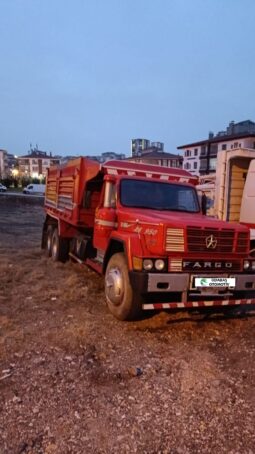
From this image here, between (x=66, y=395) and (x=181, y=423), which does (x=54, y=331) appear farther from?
(x=181, y=423)

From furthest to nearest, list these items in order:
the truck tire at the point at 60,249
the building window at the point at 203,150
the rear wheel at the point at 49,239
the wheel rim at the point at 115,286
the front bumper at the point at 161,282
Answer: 1. the building window at the point at 203,150
2. the rear wheel at the point at 49,239
3. the truck tire at the point at 60,249
4. the wheel rim at the point at 115,286
5. the front bumper at the point at 161,282

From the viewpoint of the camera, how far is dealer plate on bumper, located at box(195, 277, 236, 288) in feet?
16.1

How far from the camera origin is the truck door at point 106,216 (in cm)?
614

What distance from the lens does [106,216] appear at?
247 inches

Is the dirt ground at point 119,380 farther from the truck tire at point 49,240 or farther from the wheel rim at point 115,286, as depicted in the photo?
the truck tire at point 49,240

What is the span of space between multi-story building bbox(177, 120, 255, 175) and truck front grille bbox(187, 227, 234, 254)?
52.7 m

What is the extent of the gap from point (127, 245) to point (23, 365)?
1996 millimetres

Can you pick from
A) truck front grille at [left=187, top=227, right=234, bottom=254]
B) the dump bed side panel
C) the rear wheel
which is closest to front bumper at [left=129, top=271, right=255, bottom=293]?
truck front grille at [left=187, top=227, right=234, bottom=254]

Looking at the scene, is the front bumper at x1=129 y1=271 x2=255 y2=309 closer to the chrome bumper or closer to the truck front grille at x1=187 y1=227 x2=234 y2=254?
the chrome bumper

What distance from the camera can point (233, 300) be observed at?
5230 mm

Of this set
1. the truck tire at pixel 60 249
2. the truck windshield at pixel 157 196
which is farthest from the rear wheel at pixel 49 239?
the truck windshield at pixel 157 196

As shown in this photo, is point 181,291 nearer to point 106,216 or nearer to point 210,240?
point 210,240

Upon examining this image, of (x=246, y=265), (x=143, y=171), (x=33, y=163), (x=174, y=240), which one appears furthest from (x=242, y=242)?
(x=33, y=163)

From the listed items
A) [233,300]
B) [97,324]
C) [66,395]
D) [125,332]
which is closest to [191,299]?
[233,300]
